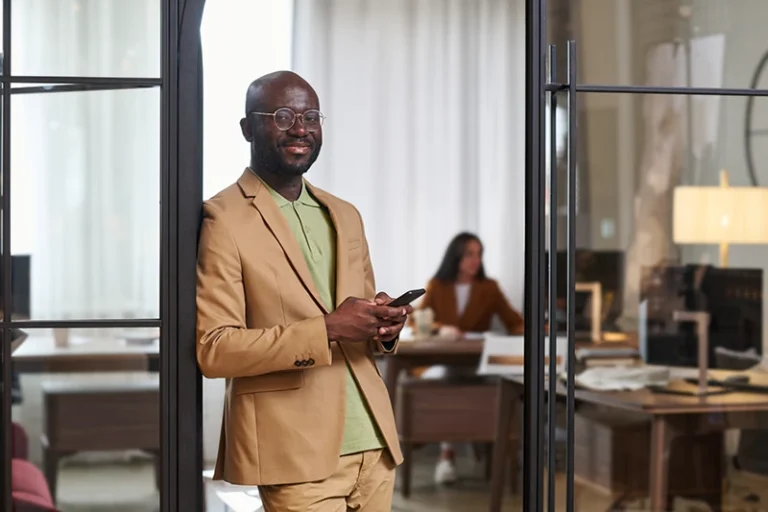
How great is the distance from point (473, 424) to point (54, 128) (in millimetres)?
2775

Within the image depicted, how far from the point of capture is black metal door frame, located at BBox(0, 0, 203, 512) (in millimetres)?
1824

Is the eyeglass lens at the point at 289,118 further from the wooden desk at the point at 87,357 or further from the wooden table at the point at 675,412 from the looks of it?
the wooden table at the point at 675,412

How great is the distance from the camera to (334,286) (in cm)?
186

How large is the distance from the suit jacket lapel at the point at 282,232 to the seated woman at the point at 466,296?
11.7 feet

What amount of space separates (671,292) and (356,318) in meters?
4.41

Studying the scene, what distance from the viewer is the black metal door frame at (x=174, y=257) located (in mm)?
1824

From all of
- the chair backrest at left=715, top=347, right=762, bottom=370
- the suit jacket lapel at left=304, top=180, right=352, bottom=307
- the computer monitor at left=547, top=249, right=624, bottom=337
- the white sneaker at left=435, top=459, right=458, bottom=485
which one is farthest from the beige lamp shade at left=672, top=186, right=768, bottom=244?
the suit jacket lapel at left=304, top=180, right=352, bottom=307

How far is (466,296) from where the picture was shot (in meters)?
5.41

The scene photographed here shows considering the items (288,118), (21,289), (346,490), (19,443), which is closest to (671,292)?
(19,443)

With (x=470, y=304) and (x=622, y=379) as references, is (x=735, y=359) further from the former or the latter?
(x=470, y=304)

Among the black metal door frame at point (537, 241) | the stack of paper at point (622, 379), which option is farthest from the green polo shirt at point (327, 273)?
the stack of paper at point (622, 379)

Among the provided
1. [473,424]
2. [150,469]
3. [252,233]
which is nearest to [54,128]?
[252,233]

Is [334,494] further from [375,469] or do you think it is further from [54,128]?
[54,128]

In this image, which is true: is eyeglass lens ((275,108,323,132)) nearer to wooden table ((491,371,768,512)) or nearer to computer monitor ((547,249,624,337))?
wooden table ((491,371,768,512))
